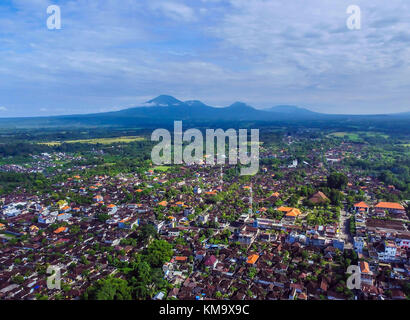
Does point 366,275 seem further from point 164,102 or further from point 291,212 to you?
point 164,102

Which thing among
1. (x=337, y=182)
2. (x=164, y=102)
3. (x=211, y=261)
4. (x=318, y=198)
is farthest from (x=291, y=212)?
(x=164, y=102)

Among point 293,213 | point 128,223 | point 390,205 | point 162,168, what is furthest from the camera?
point 162,168

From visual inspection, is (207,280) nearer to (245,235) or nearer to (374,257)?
(245,235)

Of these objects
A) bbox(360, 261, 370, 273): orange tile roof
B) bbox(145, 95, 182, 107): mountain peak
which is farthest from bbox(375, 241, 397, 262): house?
bbox(145, 95, 182, 107): mountain peak

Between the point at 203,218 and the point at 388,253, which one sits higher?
the point at 203,218

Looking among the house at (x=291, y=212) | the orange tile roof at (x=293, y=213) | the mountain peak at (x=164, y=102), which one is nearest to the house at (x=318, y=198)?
the house at (x=291, y=212)

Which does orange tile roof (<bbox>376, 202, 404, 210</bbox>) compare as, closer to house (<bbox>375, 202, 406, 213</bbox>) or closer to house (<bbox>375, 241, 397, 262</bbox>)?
house (<bbox>375, 202, 406, 213</bbox>)

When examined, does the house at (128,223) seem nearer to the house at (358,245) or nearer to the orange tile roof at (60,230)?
the orange tile roof at (60,230)

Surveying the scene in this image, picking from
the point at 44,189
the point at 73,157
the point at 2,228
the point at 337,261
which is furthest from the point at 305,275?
the point at 73,157
